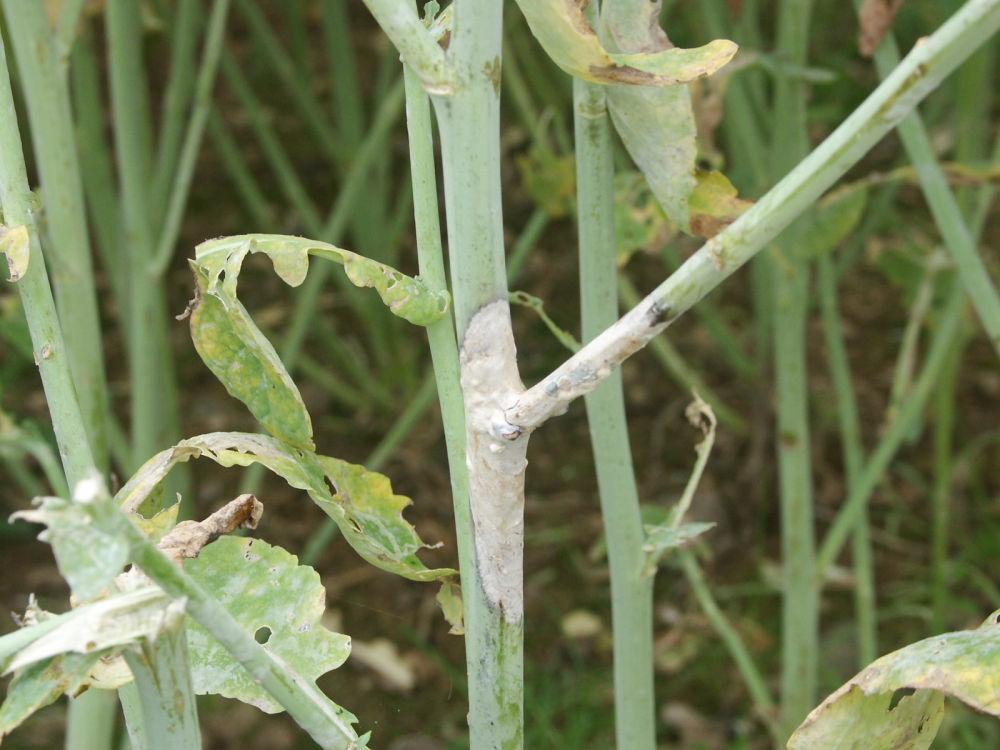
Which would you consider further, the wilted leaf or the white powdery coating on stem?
the wilted leaf

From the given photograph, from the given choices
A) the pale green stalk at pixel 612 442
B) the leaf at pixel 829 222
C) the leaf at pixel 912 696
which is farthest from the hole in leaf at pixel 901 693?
the leaf at pixel 829 222

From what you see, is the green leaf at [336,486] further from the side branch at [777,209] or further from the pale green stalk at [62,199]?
the pale green stalk at [62,199]

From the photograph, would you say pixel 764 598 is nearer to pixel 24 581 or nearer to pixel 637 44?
pixel 24 581

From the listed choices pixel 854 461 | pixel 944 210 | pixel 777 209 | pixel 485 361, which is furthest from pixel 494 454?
pixel 854 461

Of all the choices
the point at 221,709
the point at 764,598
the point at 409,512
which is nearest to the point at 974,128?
the point at 764,598

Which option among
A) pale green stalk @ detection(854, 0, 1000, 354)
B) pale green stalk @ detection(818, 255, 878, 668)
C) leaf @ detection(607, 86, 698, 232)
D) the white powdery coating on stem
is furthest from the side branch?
pale green stalk @ detection(818, 255, 878, 668)

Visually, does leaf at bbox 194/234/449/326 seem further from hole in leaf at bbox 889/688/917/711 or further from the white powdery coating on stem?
hole in leaf at bbox 889/688/917/711

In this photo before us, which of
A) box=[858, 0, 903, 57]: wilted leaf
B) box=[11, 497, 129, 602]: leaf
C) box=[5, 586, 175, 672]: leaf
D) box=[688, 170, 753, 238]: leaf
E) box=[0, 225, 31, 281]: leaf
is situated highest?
box=[858, 0, 903, 57]: wilted leaf
